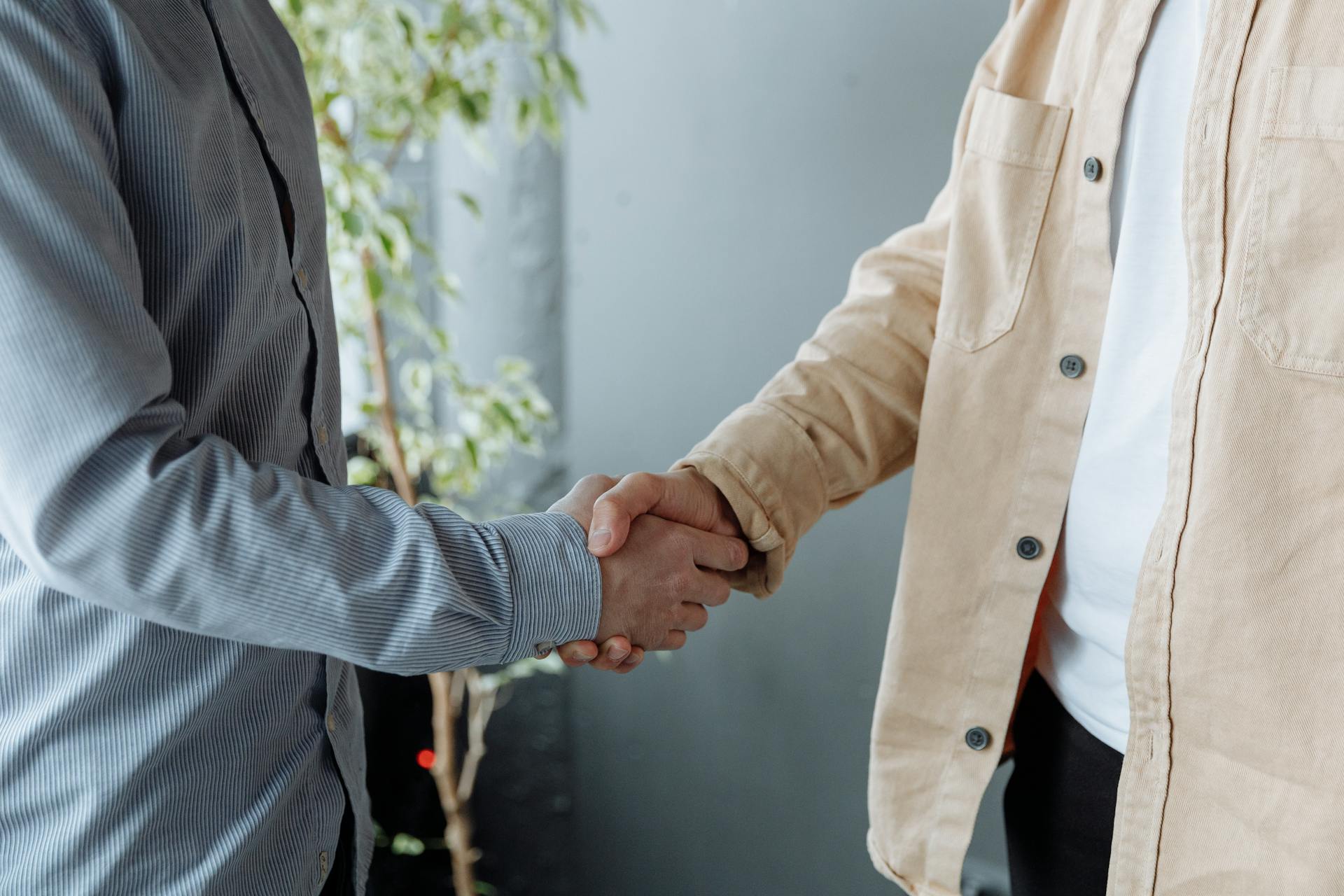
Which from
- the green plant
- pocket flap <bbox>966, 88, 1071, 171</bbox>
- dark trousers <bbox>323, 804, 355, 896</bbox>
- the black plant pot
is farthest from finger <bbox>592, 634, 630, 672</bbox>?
the black plant pot

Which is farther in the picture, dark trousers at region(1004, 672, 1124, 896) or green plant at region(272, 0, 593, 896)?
green plant at region(272, 0, 593, 896)

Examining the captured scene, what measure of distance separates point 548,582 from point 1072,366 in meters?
0.54

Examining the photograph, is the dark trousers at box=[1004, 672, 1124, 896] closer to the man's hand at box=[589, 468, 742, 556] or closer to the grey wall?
the man's hand at box=[589, 468, 742, 556]

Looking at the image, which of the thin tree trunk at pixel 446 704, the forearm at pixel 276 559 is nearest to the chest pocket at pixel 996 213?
the forearm at pixel 276 559

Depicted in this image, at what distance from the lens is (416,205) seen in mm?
1824

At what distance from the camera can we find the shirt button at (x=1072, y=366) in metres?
0.94

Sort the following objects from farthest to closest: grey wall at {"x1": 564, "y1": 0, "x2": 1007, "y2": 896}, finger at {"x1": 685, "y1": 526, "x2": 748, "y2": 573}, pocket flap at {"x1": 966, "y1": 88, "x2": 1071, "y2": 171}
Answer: grey wall at {"x1": 564, "y1": 0, "x2": 1007, "y2": 896} < finger at {"x1": 685, "y1": 526, "x2": 748, "y2": 573} < pocket flap at {"x1": 966, "y1": 88, "x2": 1071, "y2": 171}

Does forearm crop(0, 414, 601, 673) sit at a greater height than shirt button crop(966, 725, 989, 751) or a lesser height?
greater

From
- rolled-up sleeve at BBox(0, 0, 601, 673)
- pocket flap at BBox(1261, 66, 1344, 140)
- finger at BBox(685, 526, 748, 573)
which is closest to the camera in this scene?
rolled-up sleeve at BBox(0, 0, 601, 673)

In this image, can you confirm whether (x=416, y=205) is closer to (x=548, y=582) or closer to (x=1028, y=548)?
(x=548, y=582)

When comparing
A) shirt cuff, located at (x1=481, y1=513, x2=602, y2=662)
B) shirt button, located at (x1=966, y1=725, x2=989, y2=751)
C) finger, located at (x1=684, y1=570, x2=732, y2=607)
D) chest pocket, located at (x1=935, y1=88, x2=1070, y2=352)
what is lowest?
shirt button, located at (x1=966, y1=725, x2=989, y2=751)

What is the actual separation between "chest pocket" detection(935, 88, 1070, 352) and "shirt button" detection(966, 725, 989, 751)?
1.32 feet

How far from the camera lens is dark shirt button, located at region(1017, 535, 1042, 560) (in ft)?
3.21

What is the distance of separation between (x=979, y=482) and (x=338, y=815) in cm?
72
